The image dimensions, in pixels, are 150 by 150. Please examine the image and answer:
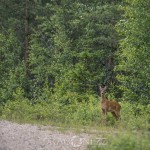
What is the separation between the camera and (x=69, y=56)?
28625 millimetres

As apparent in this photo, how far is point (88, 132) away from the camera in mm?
15117

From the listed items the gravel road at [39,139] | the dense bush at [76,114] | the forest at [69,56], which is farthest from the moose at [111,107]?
the gravel road at [39,139]

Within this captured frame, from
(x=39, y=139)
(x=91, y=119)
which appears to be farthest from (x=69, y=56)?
(x=39, y=139)

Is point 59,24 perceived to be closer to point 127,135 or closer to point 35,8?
point 35,8

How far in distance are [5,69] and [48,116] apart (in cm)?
1114

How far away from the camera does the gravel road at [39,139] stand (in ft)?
41.9

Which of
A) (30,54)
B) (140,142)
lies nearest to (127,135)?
(140,142)

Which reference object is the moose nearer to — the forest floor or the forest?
the forest

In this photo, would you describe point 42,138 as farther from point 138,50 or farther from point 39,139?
point 138,50

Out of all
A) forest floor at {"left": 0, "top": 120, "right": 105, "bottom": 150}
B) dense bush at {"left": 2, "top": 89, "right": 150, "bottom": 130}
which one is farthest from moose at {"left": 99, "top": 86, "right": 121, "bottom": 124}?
forest floor at {"left": 0, "top": 120, "right": 105, "bottom": 150}

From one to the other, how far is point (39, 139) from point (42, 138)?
7.9 inches

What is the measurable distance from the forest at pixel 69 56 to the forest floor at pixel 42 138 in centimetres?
387

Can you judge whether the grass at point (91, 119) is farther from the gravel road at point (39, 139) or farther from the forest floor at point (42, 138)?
the gravel road at point (39, 139)

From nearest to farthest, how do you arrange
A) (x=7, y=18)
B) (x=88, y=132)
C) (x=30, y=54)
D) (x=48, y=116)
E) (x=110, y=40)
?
(x=88, y=132)
(x=48, y=116)
(x=110, y=40)
(x=30, y=54)
(x=7, y=18)
